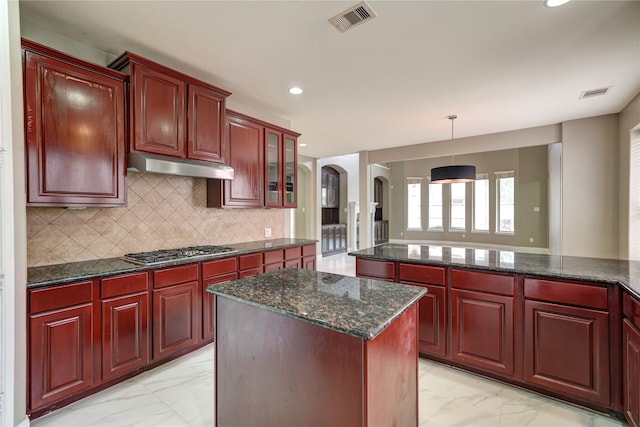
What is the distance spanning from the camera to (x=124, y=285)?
2127 millimetres

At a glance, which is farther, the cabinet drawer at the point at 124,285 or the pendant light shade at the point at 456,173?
the pendant light shade at the point at 456,173

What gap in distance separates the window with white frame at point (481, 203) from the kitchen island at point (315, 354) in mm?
9205

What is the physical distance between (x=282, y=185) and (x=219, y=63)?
67.5 inches

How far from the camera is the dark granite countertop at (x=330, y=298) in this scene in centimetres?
111

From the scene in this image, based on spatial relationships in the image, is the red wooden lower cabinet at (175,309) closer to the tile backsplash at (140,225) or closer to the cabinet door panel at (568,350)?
the tile backsplash at (140,225)

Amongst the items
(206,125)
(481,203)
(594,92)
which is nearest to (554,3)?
(594,92)

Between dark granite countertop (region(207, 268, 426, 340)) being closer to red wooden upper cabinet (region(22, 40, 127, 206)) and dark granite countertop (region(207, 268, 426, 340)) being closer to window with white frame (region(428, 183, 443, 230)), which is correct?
red wooden upper cabinet (region(22, 40, 127, 206))

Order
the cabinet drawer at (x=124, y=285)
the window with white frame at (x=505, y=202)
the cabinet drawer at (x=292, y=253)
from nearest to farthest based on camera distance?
the cabinet drawer at (x=124, y=285) < the cabinet drawer at (x=292, y=253) < the window with white frame at (x=505, y=202)

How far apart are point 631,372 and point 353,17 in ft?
9.20

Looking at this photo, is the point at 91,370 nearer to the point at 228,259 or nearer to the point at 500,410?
the point at 228,259

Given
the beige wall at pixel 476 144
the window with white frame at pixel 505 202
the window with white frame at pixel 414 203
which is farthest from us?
the window with white frame at pixel 414 203

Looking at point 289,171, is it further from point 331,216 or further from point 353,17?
point 331,216

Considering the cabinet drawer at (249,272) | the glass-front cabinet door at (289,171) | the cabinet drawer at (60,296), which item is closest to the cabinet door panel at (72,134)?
the cabinet drawer at (60,296)

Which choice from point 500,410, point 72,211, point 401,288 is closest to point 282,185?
point 72,211
